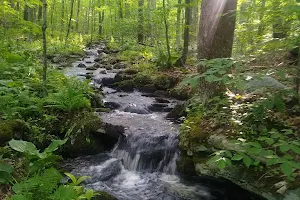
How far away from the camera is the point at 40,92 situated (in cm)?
763

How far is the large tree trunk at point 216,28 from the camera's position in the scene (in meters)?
6.05

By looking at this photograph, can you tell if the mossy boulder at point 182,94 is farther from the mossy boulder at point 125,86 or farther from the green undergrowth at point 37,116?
the green undergrowth at point 37,116

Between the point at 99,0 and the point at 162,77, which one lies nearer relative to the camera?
the point at 162,77

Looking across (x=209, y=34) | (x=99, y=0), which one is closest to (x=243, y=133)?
(x=209, y=34)

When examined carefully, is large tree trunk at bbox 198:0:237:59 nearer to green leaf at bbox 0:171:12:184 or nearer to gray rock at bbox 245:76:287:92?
gray rock at bbox 245:76:287:92

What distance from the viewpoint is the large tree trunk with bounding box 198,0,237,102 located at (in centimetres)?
606

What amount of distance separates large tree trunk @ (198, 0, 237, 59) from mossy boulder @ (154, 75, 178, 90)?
5505mm

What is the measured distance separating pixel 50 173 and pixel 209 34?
452 cm

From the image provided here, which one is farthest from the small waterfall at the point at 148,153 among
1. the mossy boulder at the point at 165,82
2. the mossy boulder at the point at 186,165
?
the mossy boulder at the point at 165,82

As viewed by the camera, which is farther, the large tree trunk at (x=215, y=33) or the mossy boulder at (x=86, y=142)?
the mossy boulder at (x=86, y=142)

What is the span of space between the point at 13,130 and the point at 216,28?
4.93 meters

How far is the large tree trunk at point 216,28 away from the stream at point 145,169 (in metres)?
2.28

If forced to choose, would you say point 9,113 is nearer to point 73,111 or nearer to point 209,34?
point 73,111

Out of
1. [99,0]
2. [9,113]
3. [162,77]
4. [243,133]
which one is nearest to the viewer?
[243,133]
